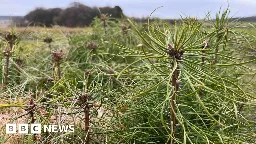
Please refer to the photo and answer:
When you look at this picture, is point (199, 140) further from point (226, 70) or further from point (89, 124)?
point (226, 70)

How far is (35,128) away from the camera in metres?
1.08

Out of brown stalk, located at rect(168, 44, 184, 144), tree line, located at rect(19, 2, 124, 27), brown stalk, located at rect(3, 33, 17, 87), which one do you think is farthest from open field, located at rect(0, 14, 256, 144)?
tree line, located at rect(19, 2, 124, 27)

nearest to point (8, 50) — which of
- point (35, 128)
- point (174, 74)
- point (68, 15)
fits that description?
point (35, 128)

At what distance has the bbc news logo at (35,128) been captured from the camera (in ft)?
3.51

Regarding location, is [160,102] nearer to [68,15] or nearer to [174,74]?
[174,74]

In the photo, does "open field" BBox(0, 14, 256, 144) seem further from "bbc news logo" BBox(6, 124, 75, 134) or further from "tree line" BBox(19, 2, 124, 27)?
"tree line" BBox(19, 2, 124, 27)

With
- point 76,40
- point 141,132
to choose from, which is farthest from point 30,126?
point 76,40

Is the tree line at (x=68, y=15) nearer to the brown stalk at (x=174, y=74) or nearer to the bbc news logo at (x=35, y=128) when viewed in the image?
the bbc news logo at (x=35, y=128)

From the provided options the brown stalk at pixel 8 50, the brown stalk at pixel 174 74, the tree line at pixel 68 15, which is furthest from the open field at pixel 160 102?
the tree line at pixel 68 15

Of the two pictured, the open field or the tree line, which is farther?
the tree line

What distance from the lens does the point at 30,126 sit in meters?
1.07

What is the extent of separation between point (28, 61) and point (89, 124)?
1.14 meters

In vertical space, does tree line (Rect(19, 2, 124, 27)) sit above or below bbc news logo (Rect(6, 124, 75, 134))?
above

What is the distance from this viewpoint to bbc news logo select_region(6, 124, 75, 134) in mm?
1070
